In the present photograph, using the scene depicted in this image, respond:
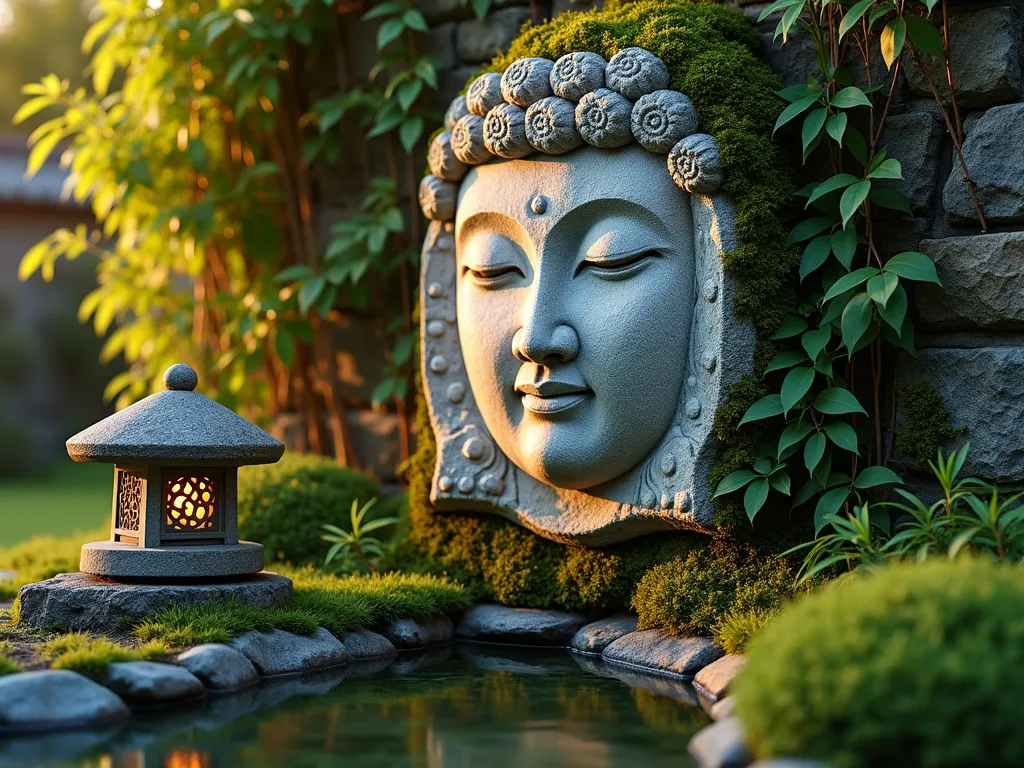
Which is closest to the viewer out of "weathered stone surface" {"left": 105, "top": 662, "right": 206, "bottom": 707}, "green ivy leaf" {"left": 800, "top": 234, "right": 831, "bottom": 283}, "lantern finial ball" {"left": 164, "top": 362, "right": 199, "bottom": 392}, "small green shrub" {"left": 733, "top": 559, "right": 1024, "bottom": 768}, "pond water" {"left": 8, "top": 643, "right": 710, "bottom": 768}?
"small green shrub" {"left": 733, "top": 559, "right": 1024, "bottom": 768}

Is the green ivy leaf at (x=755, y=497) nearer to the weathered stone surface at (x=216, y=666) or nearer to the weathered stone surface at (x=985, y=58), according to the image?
the weathered stone surface at (x=985, y=58)

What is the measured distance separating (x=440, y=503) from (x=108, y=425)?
1.39m

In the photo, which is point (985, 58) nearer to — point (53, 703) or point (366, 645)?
point (366, 645)

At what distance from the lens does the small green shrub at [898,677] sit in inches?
86.7

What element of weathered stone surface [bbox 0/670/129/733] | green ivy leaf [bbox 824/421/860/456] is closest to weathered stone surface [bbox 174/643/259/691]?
weathered stone surface [bbox 0/670/129/733]

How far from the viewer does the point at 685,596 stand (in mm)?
3977

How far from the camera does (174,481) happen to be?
4.02 m

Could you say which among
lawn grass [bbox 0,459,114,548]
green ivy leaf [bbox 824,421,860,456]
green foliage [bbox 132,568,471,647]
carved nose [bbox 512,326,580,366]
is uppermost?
carved nose [bbox 512,326,580,366]

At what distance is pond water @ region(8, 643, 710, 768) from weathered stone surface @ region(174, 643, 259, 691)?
5cm

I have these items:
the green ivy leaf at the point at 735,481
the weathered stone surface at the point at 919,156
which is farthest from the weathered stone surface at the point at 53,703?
the weathered stone surface at the point at 919,156

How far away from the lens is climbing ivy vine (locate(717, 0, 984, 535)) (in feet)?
12.3

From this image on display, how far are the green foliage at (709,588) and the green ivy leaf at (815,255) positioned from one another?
38.0 inches

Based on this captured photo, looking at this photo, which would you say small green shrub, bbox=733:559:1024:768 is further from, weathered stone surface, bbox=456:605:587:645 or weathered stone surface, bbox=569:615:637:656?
weathered stone surface, bbox=456:605:587:645

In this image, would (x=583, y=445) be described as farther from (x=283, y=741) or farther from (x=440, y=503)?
(x=283, y=741)
